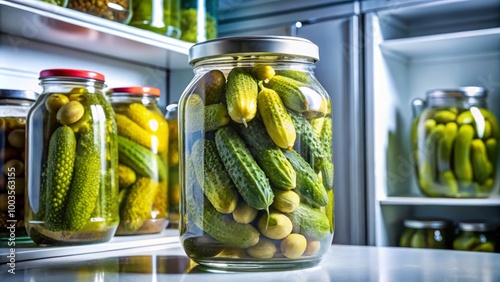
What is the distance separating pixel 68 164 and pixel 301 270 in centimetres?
37

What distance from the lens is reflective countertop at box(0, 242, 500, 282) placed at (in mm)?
682

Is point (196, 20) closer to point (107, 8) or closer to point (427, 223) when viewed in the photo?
point (107, 8)

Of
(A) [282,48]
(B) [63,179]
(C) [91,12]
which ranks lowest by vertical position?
(B) [63,179]

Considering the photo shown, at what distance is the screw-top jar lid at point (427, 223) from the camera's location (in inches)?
49.2

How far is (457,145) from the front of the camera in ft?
4.04

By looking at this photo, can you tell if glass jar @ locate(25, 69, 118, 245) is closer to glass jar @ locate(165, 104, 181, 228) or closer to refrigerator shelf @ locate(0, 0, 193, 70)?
refrigerator shelf @ locate(0, 0, 193, 70)

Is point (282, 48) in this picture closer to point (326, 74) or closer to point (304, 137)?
point (304, 137)

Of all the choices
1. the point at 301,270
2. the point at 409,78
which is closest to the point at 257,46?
the point at 301,270

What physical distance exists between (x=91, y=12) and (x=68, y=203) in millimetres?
340

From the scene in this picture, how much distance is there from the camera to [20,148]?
95 centimetres

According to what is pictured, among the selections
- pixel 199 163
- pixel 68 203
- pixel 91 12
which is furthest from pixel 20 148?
pixel 199 163

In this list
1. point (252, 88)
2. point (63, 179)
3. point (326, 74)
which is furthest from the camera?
point (326, 74)

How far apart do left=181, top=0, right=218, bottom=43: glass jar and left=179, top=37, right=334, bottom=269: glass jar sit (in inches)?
21.0

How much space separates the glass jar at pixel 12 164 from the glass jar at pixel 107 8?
17 centimetres
